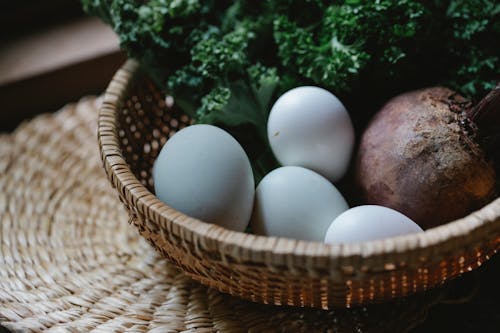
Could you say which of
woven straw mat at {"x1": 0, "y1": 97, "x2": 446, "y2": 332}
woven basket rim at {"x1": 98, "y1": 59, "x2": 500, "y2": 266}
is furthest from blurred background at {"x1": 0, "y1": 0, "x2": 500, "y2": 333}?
woven basket rim at {"x1": 98, "y1": 59, "x2": 500, "y2": 266}

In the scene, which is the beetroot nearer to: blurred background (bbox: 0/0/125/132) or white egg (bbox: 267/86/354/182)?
white egg (bbox: 267/86/354/182)

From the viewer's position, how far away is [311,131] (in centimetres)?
92

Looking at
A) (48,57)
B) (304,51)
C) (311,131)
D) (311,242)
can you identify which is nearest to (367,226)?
(311,242)

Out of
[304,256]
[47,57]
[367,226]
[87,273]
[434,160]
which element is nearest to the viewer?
[304,256]

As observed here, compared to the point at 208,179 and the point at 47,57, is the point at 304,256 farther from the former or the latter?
the point at 47,57

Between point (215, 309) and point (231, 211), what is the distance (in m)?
0.19

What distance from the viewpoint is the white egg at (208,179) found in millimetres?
812

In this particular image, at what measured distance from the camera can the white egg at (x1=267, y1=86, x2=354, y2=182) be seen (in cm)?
92

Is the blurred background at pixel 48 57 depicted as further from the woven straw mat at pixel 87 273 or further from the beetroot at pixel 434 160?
the beetroot at pixel 434 160

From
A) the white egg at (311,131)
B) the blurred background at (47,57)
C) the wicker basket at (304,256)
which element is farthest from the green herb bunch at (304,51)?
the blurred background at (47,57)

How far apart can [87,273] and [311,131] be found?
493mm

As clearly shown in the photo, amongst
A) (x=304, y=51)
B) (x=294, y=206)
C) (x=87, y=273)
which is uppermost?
(x=304, y=51)

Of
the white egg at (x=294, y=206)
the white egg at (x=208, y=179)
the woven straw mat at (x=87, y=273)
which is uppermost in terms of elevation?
the white egg at (x=208, y=179)

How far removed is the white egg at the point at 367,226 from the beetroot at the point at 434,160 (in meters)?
0.09
